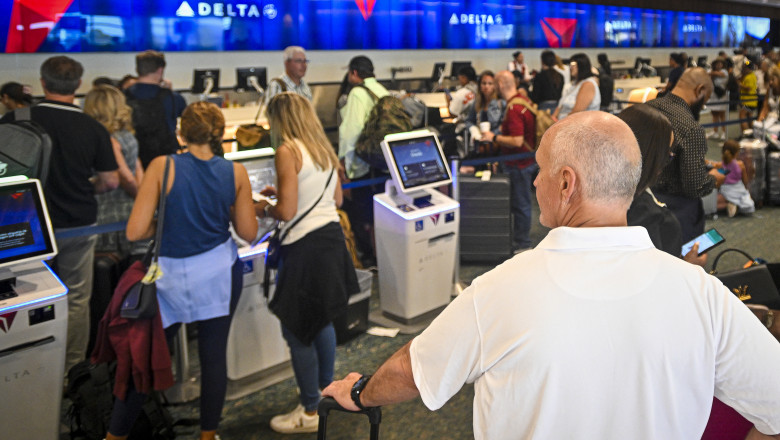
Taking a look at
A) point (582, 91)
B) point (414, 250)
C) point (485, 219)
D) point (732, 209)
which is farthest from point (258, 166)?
point (732, 209)

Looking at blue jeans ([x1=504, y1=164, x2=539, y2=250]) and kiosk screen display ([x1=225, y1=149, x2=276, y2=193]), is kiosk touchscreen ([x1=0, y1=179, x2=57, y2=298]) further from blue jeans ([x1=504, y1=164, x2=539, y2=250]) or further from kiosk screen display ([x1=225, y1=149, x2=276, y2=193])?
blue jeans ([x1=504, y1=164, x2=539, y2=250])

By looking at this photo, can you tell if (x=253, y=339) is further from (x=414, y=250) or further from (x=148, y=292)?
(x=414, y=250)

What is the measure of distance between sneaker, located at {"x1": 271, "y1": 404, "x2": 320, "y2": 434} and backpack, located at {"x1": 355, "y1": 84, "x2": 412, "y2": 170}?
191 cm

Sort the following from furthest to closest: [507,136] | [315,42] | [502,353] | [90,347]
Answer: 1. [315,42]
2. [507,136]
3. [90,347]
4. [502,353]

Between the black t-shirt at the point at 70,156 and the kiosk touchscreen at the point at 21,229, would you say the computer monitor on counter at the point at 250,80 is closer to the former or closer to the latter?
the black t-shirt at the point at 70,156

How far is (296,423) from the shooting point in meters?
3.22

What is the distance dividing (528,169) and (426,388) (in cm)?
459

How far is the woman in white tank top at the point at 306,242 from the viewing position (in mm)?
3025

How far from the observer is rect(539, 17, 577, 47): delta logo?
17016 millimetres

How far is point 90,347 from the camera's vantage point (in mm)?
3857

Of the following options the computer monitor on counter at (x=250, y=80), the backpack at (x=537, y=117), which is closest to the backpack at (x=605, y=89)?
the backpack at (x=537, y=117)

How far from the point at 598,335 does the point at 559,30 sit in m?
17.3

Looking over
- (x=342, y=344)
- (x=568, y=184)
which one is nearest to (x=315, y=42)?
(x=342, y=344)

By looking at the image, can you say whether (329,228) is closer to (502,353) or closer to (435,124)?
(502,353)
